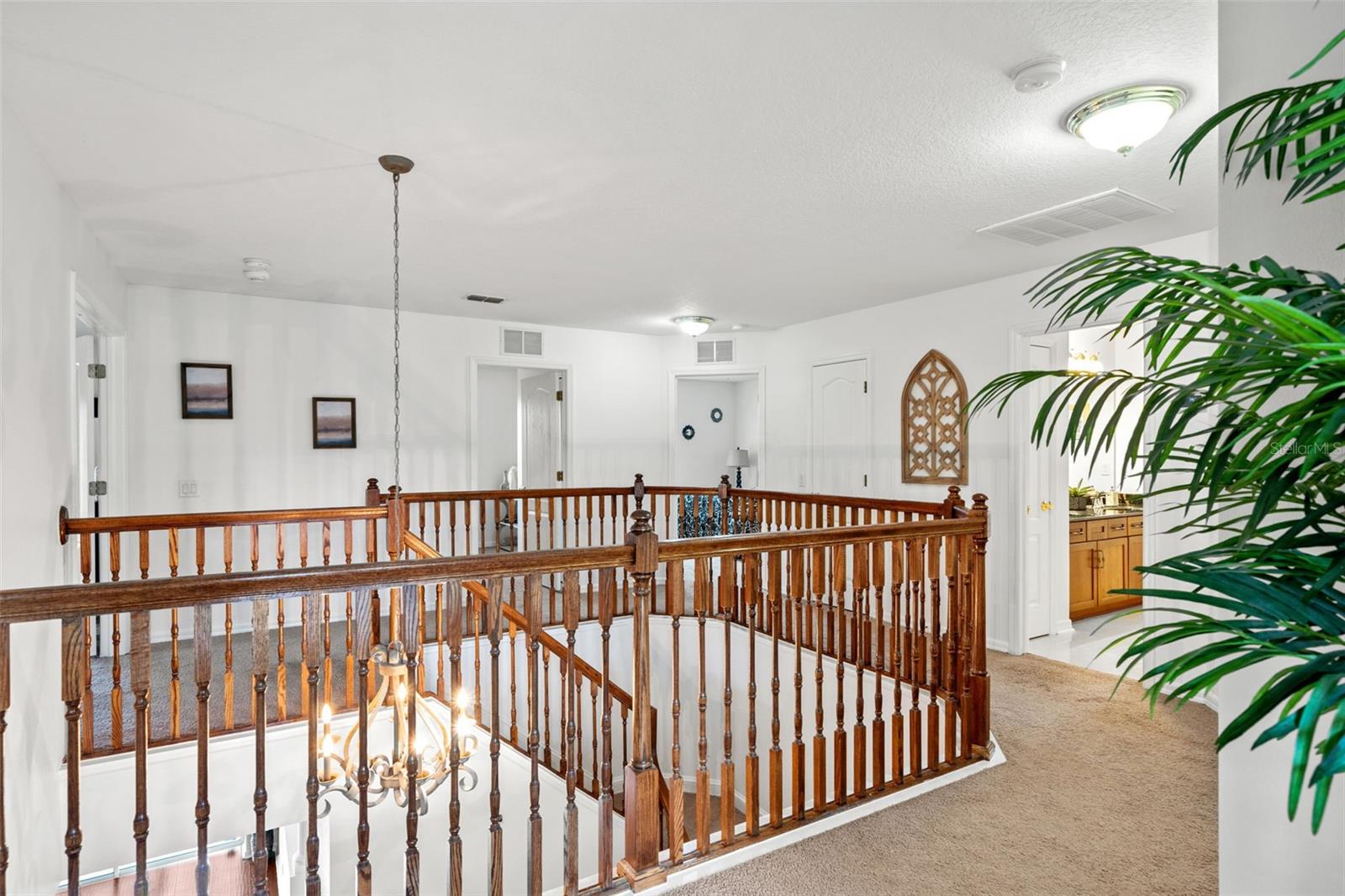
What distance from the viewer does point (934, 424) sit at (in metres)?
5.26

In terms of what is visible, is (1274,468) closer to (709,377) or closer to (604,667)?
(604,667)

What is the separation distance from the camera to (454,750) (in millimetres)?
1963

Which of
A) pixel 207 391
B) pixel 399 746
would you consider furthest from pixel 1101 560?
pixel 207 391

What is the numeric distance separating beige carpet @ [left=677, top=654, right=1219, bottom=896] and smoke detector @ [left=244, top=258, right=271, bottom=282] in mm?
4251

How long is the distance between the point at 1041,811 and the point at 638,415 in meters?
5.21

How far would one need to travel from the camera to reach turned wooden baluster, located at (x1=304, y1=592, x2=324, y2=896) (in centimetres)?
158

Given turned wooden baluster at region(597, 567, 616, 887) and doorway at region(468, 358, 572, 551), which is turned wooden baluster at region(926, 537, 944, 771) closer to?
turned wooden baluster at region(597, 567, 616, 887)

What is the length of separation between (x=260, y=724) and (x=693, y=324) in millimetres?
4799

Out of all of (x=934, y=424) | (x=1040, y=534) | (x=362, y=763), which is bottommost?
(x=362, y=763)

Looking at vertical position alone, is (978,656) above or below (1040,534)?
below

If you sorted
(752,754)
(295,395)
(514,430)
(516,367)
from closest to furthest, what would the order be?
(752,754), (295,395), (516,367), (514,430)

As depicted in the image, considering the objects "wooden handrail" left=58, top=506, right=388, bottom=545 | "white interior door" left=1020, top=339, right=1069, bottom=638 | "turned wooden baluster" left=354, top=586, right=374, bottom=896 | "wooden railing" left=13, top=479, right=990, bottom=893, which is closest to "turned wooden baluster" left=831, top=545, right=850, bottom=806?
"wooden railing" left=13, top=479, right=990, bottom=893

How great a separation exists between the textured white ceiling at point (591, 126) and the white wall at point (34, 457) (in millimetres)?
231

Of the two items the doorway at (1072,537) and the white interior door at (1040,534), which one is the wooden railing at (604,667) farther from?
the white interior door at (1040,534)
